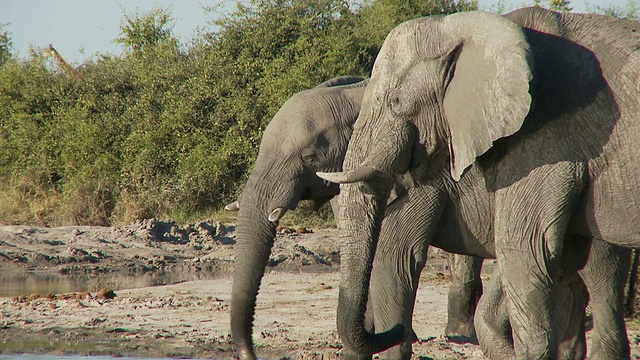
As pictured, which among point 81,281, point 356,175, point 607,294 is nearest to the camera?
point 356,175

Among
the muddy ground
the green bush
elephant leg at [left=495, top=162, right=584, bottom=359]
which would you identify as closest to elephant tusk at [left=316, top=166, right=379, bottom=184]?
elephant leg at [left=495, top=162, right=584, bottom=359]

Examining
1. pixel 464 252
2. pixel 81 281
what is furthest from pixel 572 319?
pixel 81 281

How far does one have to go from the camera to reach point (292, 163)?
745 cm

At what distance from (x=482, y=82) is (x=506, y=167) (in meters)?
0.45

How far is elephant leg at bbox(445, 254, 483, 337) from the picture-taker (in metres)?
8.01

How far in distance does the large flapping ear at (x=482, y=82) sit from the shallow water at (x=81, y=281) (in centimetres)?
699

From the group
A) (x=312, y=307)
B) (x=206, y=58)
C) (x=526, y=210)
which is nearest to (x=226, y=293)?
(x=312, y=307)

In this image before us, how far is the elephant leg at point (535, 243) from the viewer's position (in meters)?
4.88

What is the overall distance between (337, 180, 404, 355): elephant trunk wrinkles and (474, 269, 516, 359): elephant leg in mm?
853

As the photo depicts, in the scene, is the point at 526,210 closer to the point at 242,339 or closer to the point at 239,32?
the point at 242,339

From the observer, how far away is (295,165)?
744 centimetres

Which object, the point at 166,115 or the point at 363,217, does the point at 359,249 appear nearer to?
the point at 363,217

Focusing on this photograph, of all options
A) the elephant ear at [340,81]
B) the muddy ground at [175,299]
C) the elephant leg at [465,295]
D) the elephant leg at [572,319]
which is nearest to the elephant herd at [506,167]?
the elephant leg at [572,319]

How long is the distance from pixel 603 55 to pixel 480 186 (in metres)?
1.48
